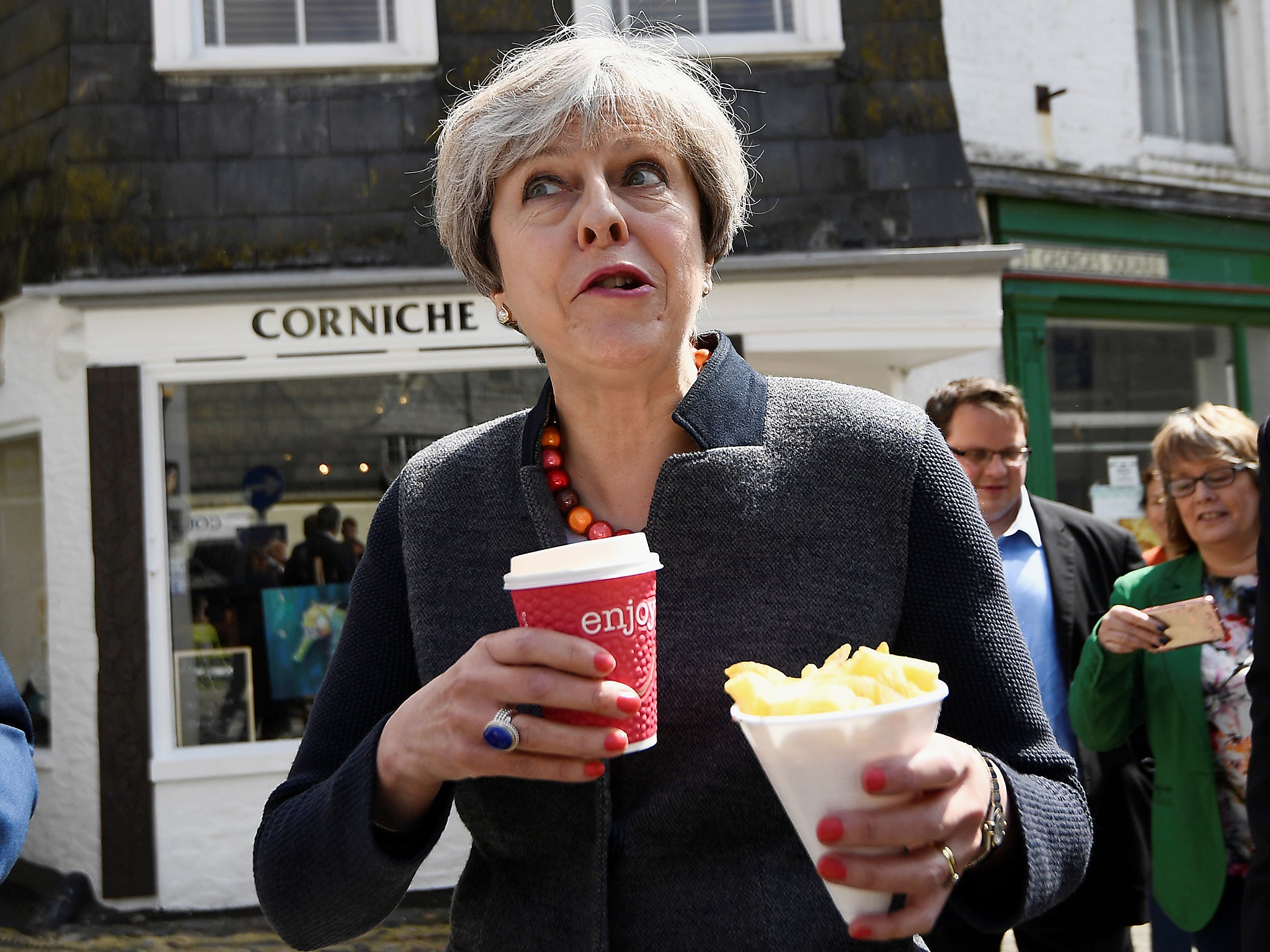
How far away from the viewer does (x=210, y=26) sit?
7.07m

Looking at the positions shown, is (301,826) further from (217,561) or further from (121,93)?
(121,93)

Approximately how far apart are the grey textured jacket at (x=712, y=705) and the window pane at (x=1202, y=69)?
9496mm

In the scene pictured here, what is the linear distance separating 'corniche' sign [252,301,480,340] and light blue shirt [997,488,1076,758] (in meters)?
3.88

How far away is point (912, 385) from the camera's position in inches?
310

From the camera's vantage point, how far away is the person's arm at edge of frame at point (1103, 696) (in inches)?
138

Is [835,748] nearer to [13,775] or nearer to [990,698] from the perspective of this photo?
[990,698]

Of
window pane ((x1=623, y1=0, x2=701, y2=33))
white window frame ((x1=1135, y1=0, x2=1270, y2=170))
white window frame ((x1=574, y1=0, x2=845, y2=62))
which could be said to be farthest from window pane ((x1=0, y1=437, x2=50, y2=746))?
white window frame ((x1=1135, y1=0, x2=1270, y2=170))

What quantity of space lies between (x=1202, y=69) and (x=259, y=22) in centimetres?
746

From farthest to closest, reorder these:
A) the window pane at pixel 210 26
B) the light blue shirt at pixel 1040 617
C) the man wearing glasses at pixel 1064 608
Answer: the window pane at pixel 210 26 → the light blue shirt at pixel 1040 617 → the man wearing glasses at pixel 1064 608

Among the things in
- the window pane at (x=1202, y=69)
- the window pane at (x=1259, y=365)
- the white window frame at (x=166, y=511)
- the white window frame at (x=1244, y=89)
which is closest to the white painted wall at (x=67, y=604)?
the white window frame at (x=166, y=511)

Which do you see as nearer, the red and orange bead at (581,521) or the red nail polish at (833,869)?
the red nail polish at (833,869)

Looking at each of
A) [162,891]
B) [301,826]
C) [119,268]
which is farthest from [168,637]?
[301,826]

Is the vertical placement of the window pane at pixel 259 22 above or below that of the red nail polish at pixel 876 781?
above

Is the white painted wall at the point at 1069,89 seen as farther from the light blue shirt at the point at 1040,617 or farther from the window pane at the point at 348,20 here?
the light blue shirt at the point at 1040,617
